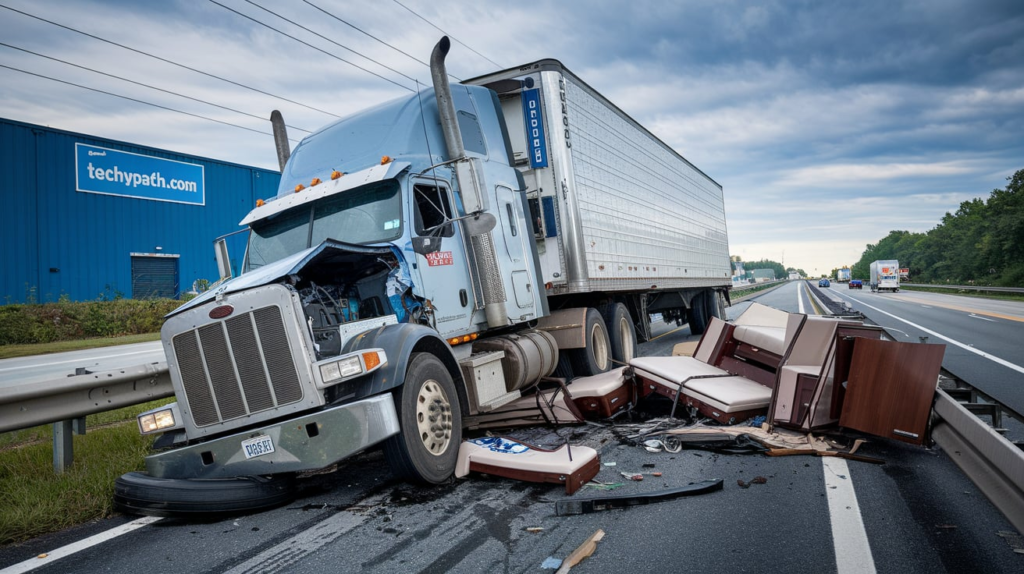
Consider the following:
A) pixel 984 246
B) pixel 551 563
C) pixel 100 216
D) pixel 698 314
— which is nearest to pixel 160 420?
pixel 551 563

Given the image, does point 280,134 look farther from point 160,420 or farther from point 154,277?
point 154,277

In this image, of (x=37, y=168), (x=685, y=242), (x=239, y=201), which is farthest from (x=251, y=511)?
(x=239, y=201)

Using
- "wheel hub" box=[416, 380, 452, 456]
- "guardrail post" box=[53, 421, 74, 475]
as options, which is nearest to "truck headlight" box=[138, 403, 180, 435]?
"guardrail post" box=[53, 421, 74, 475]

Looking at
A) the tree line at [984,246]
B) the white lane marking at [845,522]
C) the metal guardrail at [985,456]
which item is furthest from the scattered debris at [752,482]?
the tree line at [984,246]

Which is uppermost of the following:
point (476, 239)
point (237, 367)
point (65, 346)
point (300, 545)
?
point (65, 346)

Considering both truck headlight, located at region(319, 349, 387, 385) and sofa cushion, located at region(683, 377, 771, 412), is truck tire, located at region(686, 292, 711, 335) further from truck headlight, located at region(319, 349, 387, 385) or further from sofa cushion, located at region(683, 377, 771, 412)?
truck headlight, located at region(319, 349, 387, 385)

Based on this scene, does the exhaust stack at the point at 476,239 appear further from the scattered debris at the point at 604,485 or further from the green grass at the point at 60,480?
the green grass at the point at 60,480

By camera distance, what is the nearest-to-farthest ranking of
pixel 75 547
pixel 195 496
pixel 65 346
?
pixel 75 547, pixel 195 496, pixel 65 346

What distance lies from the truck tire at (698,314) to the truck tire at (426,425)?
12.9 metres

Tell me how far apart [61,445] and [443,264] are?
132 inches

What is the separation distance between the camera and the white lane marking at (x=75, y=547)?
3344mm

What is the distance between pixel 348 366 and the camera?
13.3ft

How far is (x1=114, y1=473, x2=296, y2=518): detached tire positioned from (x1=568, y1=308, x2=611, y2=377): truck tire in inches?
191

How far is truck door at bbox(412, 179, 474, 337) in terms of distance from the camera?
17.9 ft
